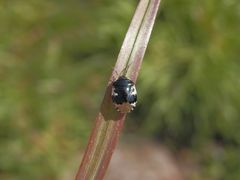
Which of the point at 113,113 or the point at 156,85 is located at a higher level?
the point at 113,113

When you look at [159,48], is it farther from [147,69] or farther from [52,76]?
[52,76]

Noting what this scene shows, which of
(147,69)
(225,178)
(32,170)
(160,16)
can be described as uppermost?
(160,16)

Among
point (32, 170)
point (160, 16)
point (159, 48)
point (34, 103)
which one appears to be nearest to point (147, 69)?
point (159, 48)

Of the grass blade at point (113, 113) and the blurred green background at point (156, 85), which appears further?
the blurred green background at point (156, 85)

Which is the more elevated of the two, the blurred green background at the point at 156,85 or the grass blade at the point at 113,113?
the grass blade at the point at 113,113

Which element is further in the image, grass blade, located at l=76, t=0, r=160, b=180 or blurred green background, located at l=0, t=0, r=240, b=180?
blurred green background, located at l=0, t=0, r=240, b=180

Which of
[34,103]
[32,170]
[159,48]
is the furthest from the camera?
[159,48]

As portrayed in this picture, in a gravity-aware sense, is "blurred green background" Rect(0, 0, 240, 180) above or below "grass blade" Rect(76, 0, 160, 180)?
below

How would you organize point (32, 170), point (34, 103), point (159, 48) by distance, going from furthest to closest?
point (159, 48)
point (34, 103)
point (32, 170)
